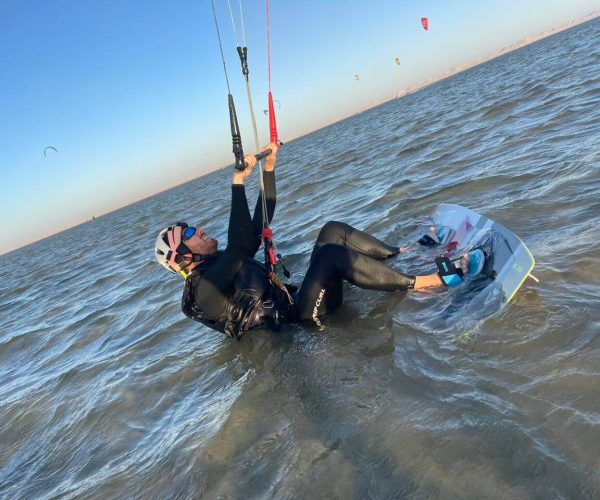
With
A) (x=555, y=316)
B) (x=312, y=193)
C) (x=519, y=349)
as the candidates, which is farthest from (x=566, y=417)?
(x=312, y=193)

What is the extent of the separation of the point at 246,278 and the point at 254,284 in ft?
0.40

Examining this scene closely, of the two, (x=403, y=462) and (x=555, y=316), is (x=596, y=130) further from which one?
(x=403, y=462)

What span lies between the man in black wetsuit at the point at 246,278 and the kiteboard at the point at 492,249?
2.17 ft

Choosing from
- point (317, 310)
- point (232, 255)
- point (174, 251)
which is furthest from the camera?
point (317, 310)

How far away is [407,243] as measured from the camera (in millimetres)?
7625

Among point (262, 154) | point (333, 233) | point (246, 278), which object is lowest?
point (333, 233)

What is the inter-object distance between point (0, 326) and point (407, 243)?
1336 centimetres

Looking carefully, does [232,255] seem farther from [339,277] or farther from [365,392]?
[365,392]

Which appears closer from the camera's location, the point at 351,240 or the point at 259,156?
the point at 259,156

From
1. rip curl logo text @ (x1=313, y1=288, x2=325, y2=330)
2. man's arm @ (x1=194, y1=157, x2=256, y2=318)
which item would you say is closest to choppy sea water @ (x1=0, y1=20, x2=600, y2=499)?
rip curl logo text @ (x1=313, y1=288, x2=325, y2=330)

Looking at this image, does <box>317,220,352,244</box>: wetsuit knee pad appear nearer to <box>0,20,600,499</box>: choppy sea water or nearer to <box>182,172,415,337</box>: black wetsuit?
<box>182,172,415,337</box>: black wetsuit

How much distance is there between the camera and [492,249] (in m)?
5.36

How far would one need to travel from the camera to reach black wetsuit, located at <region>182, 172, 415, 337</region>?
4.91 meters

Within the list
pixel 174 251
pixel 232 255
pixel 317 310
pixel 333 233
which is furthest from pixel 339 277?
pixel 174 251
